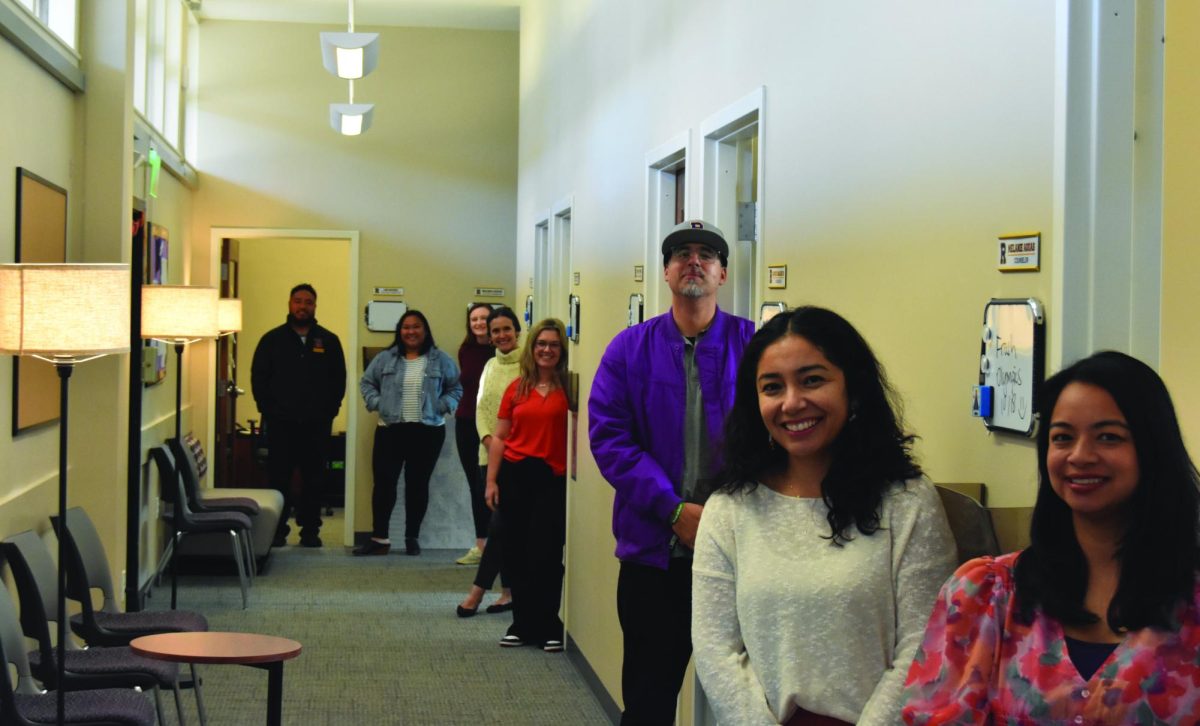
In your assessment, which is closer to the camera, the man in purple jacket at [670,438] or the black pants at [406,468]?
the man in purple jacket at [670,438]

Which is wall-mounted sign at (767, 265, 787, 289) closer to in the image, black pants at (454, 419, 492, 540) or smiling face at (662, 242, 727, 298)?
smiling face at (662, 242, 727, 298)

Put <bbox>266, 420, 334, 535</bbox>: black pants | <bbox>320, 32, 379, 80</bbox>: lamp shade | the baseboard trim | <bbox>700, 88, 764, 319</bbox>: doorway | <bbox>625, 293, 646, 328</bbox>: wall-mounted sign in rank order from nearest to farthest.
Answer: <bbox>700, 88, 764, 319</bbox>: doorway, <bbox>625, 293, 646, 328</bbox>: wall-mounted sign, the baseboard trim, <bbox>320, 32, 379, 80</bbox>: lamp shade, <bbox>266, 420, 334, 535</bbox>: black pants

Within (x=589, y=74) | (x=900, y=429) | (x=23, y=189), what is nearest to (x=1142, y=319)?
(x=900, y=429)

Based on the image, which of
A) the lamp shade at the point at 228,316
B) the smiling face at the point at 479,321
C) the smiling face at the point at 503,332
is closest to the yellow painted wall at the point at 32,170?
the smiling face at the point at 503,332

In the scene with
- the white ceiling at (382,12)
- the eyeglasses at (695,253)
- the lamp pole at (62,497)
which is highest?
the white ceiling at (382,12)

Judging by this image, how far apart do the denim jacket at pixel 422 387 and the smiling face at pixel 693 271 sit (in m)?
6.04

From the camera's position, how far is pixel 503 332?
7.49 metres

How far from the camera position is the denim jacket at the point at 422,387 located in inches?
371

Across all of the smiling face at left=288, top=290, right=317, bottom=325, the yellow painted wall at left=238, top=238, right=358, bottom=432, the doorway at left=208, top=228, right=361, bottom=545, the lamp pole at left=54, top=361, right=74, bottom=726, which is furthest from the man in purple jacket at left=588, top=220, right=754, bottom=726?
the yellow painted wall at left=238, top=238, right=358, bottom=432

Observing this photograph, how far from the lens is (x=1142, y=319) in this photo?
205 cm

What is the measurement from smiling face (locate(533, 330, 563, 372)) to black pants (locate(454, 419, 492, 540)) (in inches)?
97.2

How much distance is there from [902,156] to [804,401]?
76cm

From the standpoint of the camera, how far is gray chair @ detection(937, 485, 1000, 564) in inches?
84.4

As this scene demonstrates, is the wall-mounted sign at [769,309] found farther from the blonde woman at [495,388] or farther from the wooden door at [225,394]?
the wooden door at [225,394]
